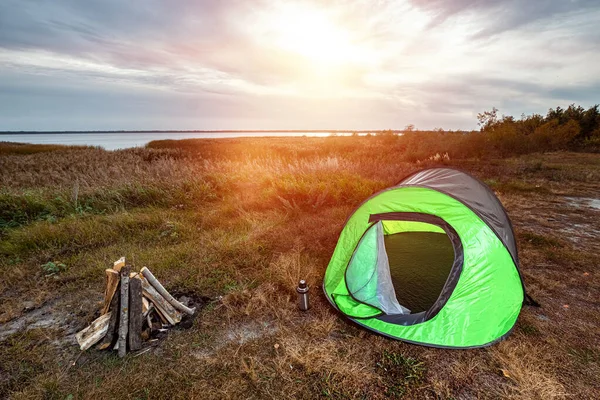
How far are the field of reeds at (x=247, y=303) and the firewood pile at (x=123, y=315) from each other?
17 centimetres

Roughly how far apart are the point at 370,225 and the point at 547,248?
4.43 meters

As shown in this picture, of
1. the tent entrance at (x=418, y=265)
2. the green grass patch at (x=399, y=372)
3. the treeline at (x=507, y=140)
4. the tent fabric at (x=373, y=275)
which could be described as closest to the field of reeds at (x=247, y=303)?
the green grass patch at (x=399, y=372)

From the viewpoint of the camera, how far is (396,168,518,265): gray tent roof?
365 centimetres

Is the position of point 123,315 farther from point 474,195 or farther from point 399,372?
point 474,195

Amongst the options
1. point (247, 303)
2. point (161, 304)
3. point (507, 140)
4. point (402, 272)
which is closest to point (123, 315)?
point (161, 304)

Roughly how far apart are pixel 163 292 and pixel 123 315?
49 cm

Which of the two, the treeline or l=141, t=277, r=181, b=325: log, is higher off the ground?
the treeline

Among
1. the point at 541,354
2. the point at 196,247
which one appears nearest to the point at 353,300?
the point at 541,354

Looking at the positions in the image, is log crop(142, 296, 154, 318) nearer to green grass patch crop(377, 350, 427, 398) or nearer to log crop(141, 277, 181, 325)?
log crop(141, 277, 181, 325)

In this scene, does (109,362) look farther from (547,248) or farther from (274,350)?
(547,248)

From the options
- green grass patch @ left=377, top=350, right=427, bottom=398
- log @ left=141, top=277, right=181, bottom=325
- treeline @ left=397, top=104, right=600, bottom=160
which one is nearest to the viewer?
green grass patch @ left=377, top=350, right=427, bottom=398

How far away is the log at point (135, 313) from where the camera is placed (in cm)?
310

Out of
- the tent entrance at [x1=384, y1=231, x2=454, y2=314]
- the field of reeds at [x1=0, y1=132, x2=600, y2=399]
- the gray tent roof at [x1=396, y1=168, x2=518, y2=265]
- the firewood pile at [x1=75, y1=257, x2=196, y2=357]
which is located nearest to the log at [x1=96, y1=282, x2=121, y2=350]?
the firewood pile at [x1=75, y1=257, x2=196, y2=357]

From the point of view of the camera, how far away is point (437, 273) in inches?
177
